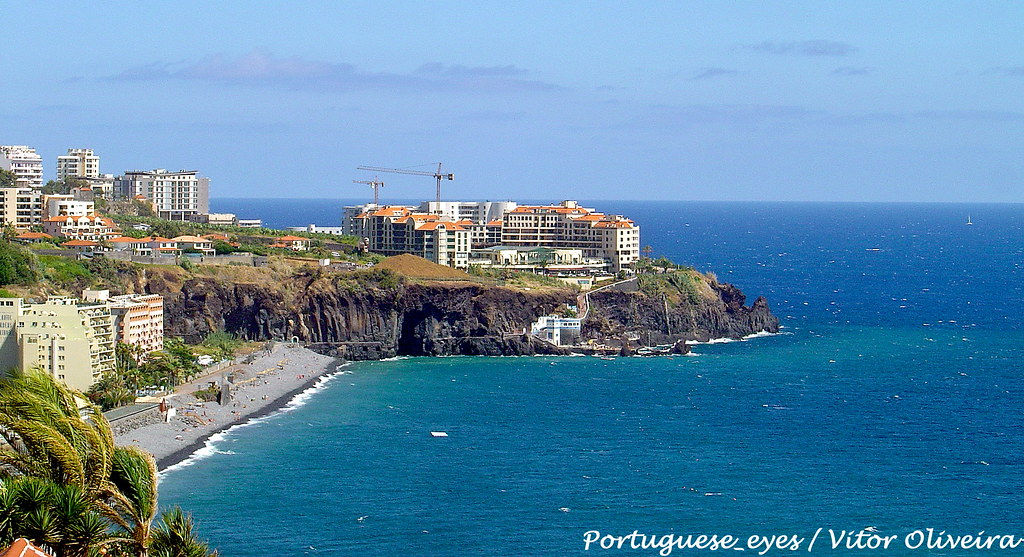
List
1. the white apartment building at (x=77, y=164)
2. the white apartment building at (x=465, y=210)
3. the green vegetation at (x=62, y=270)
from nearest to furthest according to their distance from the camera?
the green vegetation at (x=62, y=270) < the white apartment building at (x=465, y=210) < the white apartment building at (x=77, y=164)

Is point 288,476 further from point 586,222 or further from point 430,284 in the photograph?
point 586,222

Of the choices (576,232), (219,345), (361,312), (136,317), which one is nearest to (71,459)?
(136,317)

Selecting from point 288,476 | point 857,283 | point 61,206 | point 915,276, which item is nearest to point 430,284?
point 61,206

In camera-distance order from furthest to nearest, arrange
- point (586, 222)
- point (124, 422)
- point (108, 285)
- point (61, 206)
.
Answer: point (586, 222) → point (61, 206) → point (108, 285) → point (124, 422)

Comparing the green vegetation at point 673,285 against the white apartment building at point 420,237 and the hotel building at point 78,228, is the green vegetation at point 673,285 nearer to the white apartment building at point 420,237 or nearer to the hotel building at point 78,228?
the white apartment building at point 420,237

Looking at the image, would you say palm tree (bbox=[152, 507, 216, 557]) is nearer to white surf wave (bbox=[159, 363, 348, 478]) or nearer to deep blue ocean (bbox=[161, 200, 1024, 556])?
deep blue ocean (bbox=[161, 200, 1024, 556])

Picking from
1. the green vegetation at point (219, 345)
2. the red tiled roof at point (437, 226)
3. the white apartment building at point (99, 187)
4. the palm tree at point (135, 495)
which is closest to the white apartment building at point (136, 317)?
the green vegetation at point (219, 345)

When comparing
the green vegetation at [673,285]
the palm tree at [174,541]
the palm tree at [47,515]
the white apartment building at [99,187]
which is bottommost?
the green vegetation at [673,285]

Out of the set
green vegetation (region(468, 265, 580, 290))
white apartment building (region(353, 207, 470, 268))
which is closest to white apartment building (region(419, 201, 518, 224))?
white apartment building (region(353, 207, 470, 268))
